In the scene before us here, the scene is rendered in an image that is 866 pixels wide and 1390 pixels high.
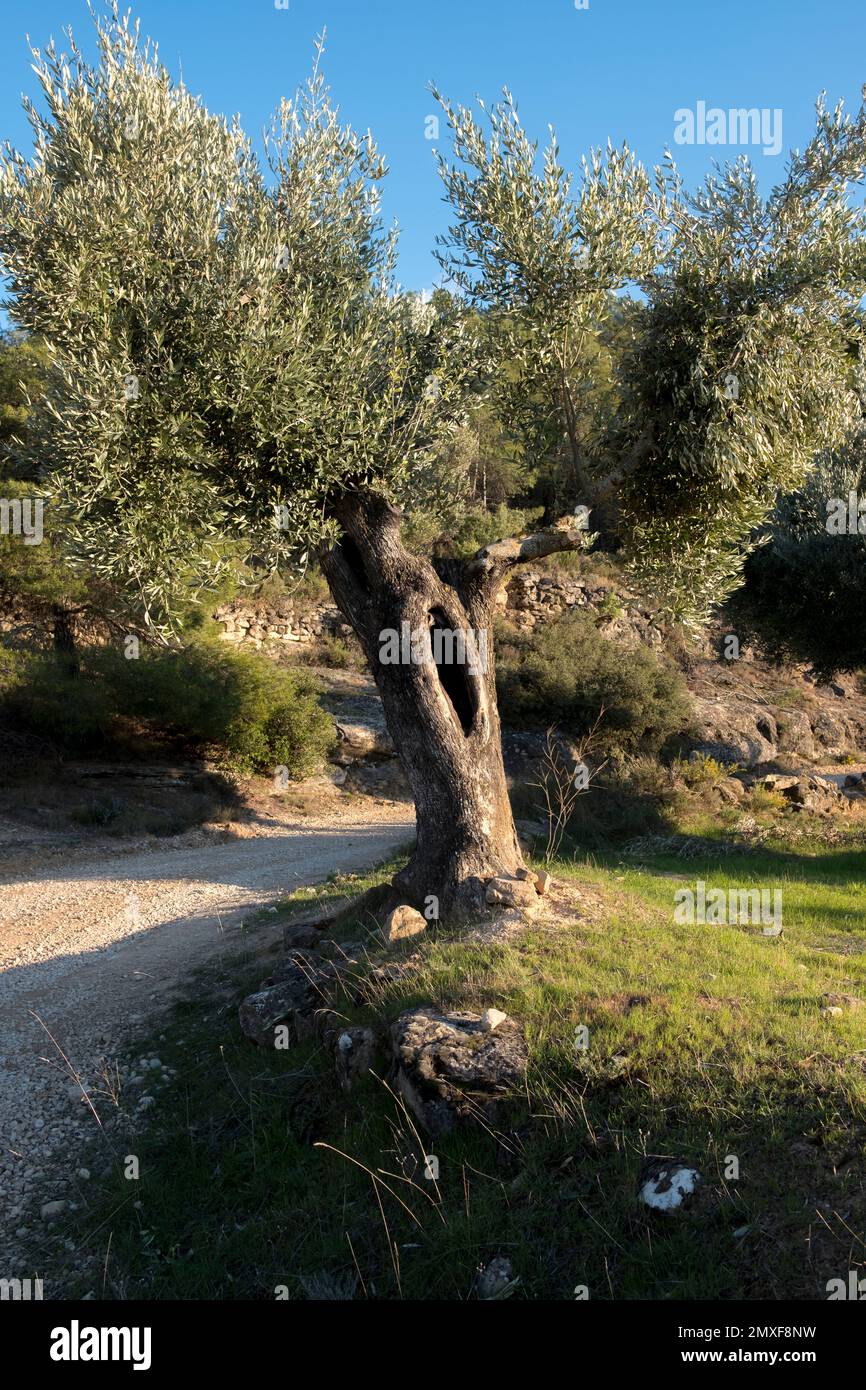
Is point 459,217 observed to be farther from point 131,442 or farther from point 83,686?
point 83,686

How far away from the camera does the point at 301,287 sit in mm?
10328

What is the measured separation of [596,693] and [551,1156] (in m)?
21.7

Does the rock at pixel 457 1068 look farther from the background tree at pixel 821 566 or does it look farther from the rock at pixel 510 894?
the background tree at pixel 821 566

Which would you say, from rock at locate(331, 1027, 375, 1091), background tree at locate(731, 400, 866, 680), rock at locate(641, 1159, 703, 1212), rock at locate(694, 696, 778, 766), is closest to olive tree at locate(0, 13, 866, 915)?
rock at locate(331, 1027, 375, 1091)

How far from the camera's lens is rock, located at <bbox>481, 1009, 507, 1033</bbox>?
6.70 metres

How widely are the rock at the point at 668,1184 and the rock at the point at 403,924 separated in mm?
→ 4090

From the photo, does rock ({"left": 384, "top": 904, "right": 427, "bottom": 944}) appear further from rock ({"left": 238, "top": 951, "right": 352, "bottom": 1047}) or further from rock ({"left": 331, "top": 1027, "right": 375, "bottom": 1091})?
rock ({"left": 331, "top": 1027, "right": 375, "bottom": 1091})

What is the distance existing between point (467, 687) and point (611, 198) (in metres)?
5.53

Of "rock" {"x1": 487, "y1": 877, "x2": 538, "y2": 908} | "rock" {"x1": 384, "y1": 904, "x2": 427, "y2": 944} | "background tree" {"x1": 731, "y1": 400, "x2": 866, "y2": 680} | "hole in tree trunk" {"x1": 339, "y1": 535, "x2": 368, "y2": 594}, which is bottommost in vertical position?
"rock" {"x1": 384, "y1": 904, "x2": 427, "y2": 944}

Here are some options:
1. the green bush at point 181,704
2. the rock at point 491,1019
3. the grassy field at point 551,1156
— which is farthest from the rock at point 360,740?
the rock at point 491,1019

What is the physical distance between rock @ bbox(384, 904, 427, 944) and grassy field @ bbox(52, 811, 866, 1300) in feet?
2.26

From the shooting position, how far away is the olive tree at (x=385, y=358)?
898cm

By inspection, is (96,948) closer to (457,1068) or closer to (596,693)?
(457,1068)
